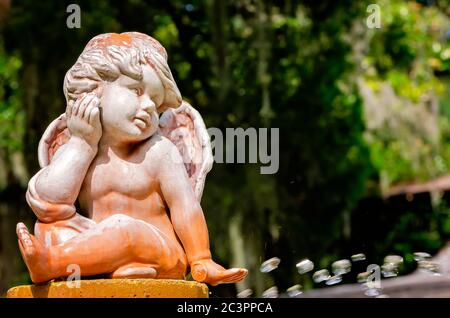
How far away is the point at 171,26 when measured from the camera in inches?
566

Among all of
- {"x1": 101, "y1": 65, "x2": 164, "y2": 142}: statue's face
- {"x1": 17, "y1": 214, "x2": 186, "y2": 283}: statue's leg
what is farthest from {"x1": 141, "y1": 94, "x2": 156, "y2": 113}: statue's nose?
{"x1": 17, "y1": 214, "x2": 186, "y2": 283}: statue's leg

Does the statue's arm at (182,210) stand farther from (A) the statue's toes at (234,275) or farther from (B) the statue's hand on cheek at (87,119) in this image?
(B) the statue's hand on cheek at (87,119)

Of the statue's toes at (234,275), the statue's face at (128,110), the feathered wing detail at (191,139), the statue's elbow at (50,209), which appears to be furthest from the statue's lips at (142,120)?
the statue's toes at (234,275)

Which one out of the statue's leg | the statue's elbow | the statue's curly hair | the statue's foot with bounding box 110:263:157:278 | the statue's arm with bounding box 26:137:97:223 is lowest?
the statue's foot with bounding box 110:263:157:278

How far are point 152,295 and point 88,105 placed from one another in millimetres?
963

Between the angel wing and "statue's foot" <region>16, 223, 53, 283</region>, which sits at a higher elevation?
the angel wing

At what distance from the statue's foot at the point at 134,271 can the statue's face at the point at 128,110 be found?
0.62 meters

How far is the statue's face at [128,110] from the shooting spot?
468cm

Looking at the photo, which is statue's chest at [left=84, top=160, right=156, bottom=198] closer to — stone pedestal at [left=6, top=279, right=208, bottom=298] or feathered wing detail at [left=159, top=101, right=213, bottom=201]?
feathered wing detail at [left=159, top=101, right=213, bottom=201]

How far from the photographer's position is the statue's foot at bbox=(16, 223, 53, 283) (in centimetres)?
430

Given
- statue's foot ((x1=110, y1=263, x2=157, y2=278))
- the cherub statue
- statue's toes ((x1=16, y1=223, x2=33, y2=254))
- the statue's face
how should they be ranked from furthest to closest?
the statue's face → the cherub statue → statue's foot ((x1=110, y1=263, x2=157, y2=278)) → statue's toes ((x1=16, y1=223, x2=33, y2=254))

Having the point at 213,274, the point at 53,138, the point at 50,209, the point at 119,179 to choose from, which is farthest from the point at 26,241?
the point at 213,274
